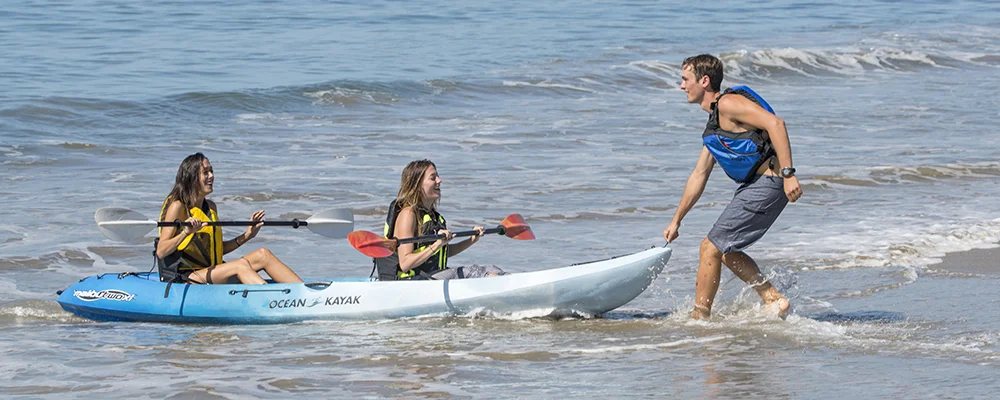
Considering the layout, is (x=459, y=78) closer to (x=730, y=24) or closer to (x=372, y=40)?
(x=372, y=40)

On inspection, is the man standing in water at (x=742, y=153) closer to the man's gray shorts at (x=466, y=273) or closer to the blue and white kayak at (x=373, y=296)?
the blue and white kayak at (x=373, y=296)

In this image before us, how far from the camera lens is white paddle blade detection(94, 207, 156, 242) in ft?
23.0

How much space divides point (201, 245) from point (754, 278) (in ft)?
10.0

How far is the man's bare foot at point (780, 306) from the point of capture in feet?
19.8

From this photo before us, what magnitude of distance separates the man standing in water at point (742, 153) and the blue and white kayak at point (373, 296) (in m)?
0.56

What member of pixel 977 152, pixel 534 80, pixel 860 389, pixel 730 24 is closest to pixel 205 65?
pixel 534 80

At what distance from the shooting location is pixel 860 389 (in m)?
4.89

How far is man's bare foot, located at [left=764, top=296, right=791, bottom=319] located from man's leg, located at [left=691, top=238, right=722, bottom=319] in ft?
0.94

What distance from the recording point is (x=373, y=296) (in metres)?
6.52

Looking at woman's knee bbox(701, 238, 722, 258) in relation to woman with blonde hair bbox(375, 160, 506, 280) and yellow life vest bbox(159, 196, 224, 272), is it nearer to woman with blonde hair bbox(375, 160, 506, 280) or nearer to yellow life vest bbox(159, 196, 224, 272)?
woman with blonde hair bbox(375, 160, 506, 280)

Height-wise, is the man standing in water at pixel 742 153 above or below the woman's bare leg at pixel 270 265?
above

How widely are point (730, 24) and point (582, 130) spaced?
16156 mm

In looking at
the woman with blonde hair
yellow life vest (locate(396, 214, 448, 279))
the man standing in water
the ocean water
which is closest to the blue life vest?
the man standing in water

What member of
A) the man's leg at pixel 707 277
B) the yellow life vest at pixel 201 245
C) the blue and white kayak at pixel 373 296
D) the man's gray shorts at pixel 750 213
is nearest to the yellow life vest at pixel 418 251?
the blue and white kayak at pixel 373 296
